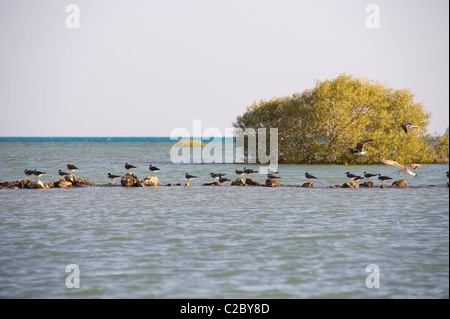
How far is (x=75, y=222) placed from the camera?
73.7ft

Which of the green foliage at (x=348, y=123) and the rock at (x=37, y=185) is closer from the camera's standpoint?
the rock at (x=37, y=185)

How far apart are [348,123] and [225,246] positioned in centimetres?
4107

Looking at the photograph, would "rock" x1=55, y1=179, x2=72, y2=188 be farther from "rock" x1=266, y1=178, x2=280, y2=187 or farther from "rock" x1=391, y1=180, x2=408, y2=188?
"rock" x1=391, y1=180, x2=408, y2=188

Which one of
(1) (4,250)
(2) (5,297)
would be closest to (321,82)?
(1) (4,250)

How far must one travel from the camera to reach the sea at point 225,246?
13.2 meters

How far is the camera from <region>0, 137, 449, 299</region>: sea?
1317 cm

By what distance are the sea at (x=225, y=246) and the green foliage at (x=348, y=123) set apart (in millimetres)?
24392

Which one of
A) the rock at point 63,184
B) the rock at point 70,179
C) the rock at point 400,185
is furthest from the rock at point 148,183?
the rock at point 400,185

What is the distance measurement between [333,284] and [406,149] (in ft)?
150

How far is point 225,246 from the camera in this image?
17625 millimetres

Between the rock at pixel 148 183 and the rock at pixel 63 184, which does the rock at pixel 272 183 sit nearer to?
the rock at pixel 148 183

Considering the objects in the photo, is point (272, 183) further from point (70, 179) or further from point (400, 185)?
point (70, 179)

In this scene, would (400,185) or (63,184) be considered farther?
(63,184)

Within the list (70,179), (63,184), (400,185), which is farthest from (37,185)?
(400,185)
